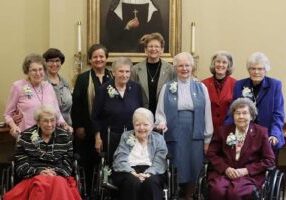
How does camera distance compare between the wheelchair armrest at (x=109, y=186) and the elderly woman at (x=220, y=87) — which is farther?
the elderly woman at (x=220, y=87)

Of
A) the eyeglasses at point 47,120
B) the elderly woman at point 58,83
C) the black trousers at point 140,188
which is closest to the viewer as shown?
the black trousers at point 140,188

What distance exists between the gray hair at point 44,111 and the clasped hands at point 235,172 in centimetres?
139

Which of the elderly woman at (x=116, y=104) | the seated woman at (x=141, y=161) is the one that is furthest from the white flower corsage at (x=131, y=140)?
the elderly woman at (x=116, y=104)

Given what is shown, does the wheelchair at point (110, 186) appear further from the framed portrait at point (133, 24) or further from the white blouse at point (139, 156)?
the framed portrait at point (133, 24)

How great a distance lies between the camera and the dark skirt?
4281 mm

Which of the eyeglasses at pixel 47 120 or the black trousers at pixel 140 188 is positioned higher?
the eyeglasses at pixel 47 120

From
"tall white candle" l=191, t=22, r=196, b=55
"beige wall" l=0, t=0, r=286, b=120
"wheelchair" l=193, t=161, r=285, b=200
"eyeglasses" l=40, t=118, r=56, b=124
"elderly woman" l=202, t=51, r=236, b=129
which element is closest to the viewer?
"wheelchair" l=193, t=161, r=285, b=200

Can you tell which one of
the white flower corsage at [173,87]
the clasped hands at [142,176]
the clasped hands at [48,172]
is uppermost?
the white flower corsage at [173,87]

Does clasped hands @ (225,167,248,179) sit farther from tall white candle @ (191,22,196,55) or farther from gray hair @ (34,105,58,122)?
tall white candle @ (191,22,196,55)

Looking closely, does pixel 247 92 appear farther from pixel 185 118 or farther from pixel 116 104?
pixel 116 104

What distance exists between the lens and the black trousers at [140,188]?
3.83m

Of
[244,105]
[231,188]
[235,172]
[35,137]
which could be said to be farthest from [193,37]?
[35,137]

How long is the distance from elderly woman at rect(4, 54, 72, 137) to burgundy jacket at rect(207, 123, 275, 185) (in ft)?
4.02

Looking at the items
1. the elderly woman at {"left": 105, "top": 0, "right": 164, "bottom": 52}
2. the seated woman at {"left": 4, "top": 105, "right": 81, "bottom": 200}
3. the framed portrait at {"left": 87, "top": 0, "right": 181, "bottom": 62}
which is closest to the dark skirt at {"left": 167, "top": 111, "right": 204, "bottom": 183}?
the seated woman at {"left": 4, "top": 105, "right": 81, "bottom": 200}
